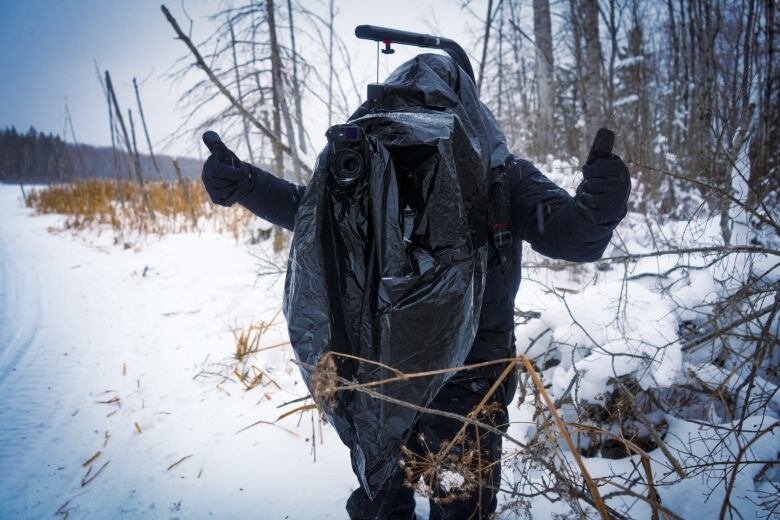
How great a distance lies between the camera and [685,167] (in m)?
4.90

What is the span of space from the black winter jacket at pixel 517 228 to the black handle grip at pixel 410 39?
640mm

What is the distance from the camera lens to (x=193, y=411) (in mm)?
2373

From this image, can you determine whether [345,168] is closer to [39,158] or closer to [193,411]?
[193,411]

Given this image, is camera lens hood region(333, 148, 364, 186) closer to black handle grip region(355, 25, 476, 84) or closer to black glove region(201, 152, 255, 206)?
black glove region(201, 152, 255, 206)

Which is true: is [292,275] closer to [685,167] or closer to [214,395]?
[214,395]

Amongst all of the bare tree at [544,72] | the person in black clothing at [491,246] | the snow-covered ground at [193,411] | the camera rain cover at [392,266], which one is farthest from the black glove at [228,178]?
the bare tree at [544,72]

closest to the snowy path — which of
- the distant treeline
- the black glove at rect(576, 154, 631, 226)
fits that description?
the black glove at rect(576, 154, 631, 226)

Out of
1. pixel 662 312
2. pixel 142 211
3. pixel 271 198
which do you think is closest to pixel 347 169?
pixel 271 198

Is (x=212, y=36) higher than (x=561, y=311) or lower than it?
higher

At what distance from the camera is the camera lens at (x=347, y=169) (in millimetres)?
1039

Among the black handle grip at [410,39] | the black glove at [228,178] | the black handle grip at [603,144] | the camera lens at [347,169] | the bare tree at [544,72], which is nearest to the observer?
the black handle grip at [603,144]

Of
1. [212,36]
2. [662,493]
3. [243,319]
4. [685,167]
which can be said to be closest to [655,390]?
[662,493]

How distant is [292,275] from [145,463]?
5.67 ft

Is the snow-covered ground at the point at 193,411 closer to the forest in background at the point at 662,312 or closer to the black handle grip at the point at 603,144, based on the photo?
the forest in background at the point at 662,312
